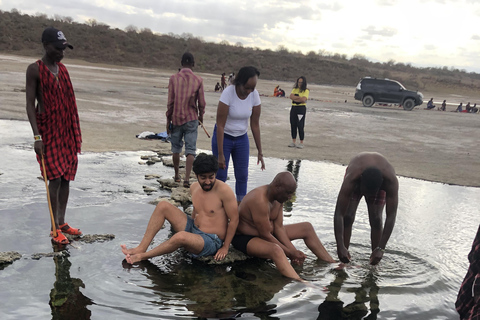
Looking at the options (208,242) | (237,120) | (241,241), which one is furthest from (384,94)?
(208,242)

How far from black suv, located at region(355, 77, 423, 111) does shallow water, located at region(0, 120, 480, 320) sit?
879 inches

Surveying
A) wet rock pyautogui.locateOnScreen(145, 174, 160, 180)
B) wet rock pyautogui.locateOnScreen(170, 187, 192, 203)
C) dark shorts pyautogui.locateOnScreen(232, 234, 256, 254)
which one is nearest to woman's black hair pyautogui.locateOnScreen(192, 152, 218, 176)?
dark shorts pyautogui.locateOnScreen(232, 234, 256, 254)

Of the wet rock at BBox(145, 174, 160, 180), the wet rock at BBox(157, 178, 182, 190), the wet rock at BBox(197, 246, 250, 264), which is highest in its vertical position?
the wet rock at BBox(157, 178, 182, 190)

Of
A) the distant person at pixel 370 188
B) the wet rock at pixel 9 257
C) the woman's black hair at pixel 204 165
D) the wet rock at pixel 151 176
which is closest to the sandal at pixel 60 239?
the wet rock at pixel 9 257

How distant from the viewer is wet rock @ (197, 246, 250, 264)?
14.1 feet

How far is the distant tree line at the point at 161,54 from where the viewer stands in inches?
1917

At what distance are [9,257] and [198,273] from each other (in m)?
1.59

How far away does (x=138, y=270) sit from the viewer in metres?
4.05

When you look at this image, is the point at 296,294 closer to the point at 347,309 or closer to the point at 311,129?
the point at 347,309

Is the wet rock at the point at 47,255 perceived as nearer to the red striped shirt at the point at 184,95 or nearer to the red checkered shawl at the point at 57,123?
the red checkered shawl at the point at 57,123

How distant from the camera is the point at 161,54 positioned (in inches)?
2089

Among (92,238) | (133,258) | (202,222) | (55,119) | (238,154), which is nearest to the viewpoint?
(133,258)

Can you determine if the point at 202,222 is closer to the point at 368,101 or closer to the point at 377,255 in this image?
the point at 377,255

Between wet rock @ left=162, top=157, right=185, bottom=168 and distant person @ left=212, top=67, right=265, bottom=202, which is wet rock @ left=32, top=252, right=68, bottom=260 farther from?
wet rock @ left=162, top=157, right=185, bottom=168
